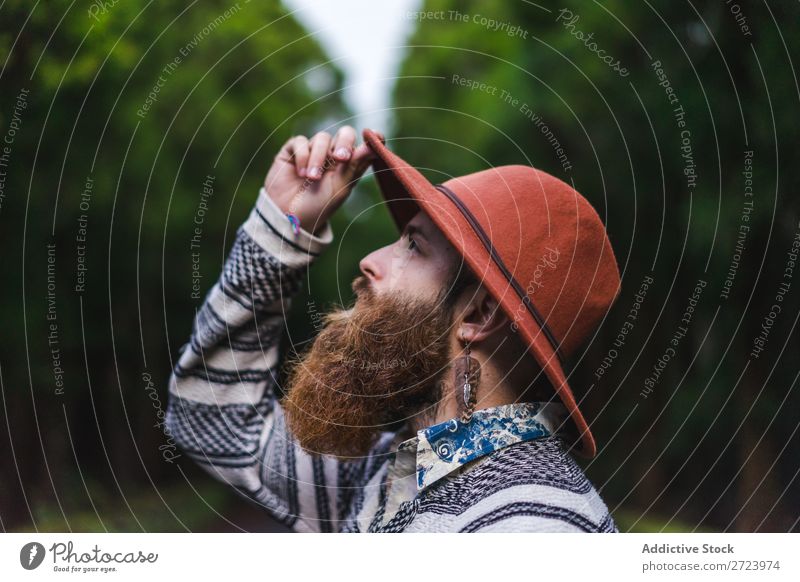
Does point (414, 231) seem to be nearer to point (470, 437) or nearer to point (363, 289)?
point (363, 289)

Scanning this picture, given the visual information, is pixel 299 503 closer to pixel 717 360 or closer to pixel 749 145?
pixel 749 145

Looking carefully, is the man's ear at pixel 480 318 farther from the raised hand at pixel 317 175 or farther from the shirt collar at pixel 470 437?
the raised hand at pixel 317 175

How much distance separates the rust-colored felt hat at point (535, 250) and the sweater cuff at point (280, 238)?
1.32 feet

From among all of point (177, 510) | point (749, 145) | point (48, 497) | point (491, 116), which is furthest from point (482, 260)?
point (177, 510)

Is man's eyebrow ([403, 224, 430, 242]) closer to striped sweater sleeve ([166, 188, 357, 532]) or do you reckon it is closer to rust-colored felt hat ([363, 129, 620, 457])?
rust-colored felt hat ([363, 129, 620, 457])

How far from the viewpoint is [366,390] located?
246cm

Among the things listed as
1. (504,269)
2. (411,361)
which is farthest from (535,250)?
(411,361)

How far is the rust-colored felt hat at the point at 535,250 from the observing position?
86.9 inches

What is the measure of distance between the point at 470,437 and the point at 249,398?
2.96ft

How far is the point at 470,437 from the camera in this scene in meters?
2.19

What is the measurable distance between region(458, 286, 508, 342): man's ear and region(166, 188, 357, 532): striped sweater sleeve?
591mm

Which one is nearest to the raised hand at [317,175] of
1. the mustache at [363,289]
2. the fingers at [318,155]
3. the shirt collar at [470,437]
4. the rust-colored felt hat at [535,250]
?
the fingers at [318,155]

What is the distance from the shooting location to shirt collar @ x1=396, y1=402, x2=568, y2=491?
2172 millimetres
